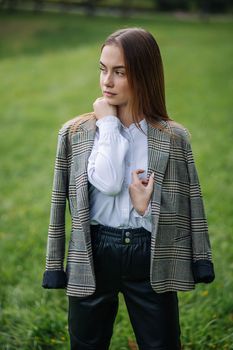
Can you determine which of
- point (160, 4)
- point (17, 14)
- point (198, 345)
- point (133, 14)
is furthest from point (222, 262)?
point (160, 4)

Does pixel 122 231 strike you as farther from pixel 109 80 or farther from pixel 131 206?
pixel 109 80

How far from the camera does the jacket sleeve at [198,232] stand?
6.93 feet

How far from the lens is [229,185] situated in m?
5.67

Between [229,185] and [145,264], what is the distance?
3.77 metres

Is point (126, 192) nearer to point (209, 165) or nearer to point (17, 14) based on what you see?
point (209, 165)

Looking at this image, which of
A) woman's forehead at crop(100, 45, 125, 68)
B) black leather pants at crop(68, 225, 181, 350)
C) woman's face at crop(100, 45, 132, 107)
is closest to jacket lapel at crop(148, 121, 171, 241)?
black leather pants at crop(68, 225, 181, 350)

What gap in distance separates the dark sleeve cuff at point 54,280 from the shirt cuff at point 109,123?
0.64 meters

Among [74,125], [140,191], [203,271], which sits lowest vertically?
[203,271]

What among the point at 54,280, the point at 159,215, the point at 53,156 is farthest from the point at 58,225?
the point at 53,156

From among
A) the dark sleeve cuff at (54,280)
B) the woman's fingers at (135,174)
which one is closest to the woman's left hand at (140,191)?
the woman's fingers at (135,174)

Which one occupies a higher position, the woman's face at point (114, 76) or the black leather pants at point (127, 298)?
the woman's face at point (114, 76)

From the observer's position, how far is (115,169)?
1.98 m

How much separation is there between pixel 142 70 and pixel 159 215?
0.57 meters

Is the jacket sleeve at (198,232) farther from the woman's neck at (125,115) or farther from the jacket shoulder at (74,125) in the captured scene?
the jacket shoulder at (74,125)
